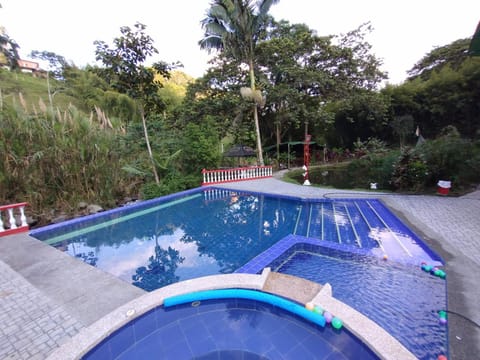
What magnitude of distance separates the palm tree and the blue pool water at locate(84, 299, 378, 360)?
928cm

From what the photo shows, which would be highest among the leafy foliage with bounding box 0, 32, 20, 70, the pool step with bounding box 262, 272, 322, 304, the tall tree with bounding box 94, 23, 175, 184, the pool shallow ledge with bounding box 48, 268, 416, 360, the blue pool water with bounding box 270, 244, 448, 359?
the leafy foliage with bounding box 0, 32, 20, 70

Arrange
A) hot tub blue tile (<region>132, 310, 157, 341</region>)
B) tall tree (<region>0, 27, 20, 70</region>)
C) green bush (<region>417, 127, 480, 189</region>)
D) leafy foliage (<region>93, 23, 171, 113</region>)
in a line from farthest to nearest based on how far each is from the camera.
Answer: tall tree (<region>0, 27, 20, 70</region>), green bush (<region>417, 127, 480, 189</region>), leafy foliage (<region>93, 23, 171, 113</region>), hot tub blue tile (<region>132, 310, 157, 341</region>)

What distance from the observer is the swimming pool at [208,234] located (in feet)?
11.6

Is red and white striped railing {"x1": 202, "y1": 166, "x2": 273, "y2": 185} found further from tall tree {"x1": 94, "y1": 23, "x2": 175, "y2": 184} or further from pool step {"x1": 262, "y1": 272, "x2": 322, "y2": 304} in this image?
pool step {"x1": 262, "y1": 272, "x2": 322, "y2": 304}

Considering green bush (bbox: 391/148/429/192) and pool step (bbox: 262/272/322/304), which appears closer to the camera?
pool step (bbox: 262/272/322/304)

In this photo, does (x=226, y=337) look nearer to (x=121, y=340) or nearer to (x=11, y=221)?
(x=121, y=340)

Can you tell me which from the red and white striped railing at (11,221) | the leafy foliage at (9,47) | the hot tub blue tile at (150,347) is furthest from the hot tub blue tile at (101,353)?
the leafy foliage at (9,47)

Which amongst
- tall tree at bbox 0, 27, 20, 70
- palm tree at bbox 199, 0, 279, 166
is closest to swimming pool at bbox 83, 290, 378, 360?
palm tree at bbox 199, 0, 279, 166

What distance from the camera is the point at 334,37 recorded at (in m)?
13.0

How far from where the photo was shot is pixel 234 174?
1001cm

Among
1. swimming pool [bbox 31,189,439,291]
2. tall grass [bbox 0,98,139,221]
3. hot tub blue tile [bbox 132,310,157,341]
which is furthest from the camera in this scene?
tall grass [bbox 0,98,139,221]

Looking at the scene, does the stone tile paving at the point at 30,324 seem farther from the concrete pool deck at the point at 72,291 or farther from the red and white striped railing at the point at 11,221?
the red and white striped railing at the point at 11,221

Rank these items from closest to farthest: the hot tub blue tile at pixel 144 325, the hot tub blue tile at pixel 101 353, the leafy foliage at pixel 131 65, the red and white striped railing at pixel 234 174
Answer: the hot tub blue tile at pixel 101 353, the hot tub blue tile at pixel 144 325, the leafy foliage at pixel 131 65, the red and white striped railing at pixel 234 174

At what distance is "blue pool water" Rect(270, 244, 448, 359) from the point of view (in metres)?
2.04
